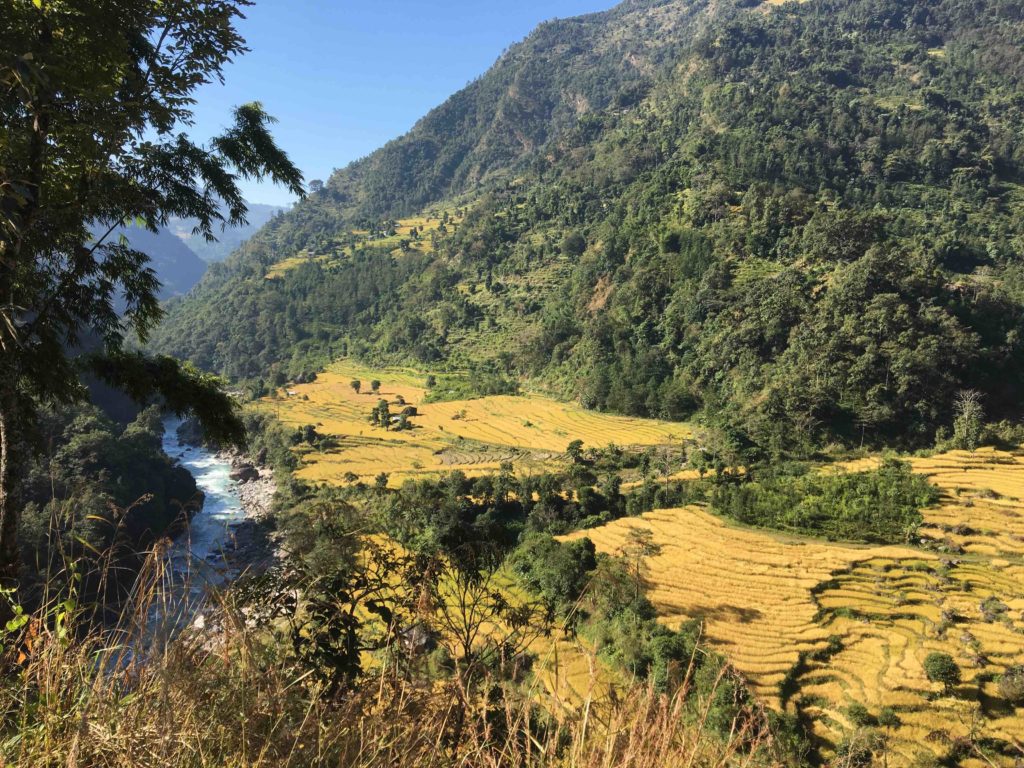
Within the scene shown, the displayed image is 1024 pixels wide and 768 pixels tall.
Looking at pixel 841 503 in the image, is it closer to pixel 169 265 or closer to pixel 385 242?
pixel 385 242

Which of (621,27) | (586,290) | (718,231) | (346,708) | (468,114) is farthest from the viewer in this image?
(621,27)

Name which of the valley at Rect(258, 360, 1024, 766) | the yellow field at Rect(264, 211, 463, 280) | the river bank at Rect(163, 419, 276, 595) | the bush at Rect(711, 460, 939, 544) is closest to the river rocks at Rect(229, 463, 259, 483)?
the river bank at Rect(163, 419, 276, 595)

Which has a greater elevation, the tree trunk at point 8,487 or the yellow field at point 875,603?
the tree trunk at point 8,487

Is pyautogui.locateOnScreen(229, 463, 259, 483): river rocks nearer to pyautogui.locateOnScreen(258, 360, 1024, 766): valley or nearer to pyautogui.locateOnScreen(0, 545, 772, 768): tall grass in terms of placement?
pyautogui.locateOnScreen(258, 360, 1024, 766): valley

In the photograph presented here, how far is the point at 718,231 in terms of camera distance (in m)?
41.0

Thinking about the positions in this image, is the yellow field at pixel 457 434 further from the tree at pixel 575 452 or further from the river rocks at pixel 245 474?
the river rocks at pixel 245 474

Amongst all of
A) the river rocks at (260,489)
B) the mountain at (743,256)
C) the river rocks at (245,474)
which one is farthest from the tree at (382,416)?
the mountain at (743,256)

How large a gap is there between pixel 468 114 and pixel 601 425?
13786cm

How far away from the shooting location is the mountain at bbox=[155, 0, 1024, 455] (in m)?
26.0

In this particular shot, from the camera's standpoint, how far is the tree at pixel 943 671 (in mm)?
10982

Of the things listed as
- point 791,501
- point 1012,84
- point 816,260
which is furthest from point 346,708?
point 1012,84

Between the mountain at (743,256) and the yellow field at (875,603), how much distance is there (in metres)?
7.06

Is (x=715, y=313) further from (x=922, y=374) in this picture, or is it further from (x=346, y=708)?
(x=346, y=708)

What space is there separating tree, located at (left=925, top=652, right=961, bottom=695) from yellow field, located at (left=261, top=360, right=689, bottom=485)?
16.3 meters
